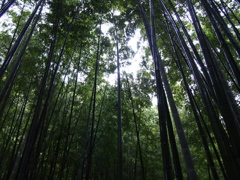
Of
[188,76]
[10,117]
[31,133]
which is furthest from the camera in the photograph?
[10,117]

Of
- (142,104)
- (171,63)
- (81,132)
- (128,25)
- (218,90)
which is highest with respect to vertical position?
(128,25)

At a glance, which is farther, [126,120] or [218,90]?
[126,120]

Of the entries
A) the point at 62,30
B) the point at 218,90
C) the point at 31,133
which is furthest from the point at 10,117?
the point at 218,90

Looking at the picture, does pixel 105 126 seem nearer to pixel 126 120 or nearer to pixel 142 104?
pixel 126 120

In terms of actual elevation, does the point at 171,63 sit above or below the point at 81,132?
above

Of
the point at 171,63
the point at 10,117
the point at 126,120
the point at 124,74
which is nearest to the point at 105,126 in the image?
the point at 126,120

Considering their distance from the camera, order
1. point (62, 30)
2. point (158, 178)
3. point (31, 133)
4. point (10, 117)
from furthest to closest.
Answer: point (158, 178), point (10, 117), point (62, 30), point (31, 133)

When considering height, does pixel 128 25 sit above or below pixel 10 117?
above

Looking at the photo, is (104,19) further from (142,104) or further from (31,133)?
(31,133)

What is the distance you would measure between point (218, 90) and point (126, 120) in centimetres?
502

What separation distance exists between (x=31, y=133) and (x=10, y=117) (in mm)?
5992

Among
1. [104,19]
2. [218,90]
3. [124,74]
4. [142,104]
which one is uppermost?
[104,19]

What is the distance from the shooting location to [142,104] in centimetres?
634

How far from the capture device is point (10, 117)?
7508 mm
